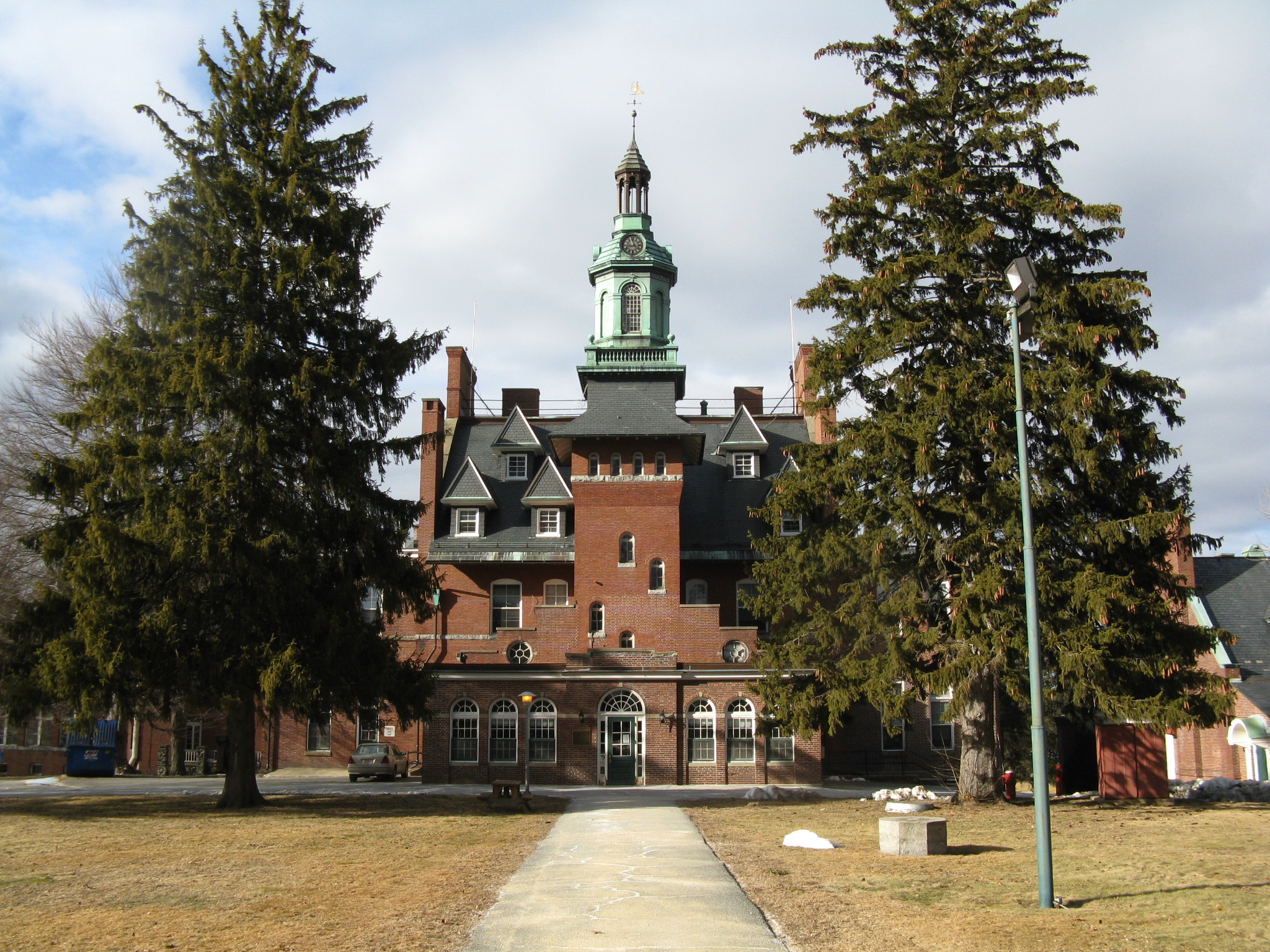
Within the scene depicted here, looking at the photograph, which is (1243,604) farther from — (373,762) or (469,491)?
(373,762)

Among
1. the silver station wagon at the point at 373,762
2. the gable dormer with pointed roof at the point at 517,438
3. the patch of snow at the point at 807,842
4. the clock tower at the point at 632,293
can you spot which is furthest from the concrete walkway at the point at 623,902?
the clock tower at the point at 632,293

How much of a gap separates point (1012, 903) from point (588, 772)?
24.0 m

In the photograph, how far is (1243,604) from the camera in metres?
37.0

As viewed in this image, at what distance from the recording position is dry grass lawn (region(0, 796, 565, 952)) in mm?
9695

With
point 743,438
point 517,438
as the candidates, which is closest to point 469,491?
point 517,438

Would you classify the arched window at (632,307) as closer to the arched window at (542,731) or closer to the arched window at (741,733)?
the arched window at (542,731)

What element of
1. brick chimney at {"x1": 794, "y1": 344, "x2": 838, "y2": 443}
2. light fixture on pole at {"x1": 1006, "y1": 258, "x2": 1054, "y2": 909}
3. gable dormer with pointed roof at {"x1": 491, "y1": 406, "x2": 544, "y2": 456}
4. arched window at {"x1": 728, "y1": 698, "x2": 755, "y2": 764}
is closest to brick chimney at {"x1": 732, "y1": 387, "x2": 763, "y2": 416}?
brick chimney at {"x1": 794, "y1": 344, "x2": 838, "y2": 443}

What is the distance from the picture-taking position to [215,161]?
24.4 meters

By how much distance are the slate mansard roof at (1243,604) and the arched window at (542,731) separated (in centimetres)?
2065

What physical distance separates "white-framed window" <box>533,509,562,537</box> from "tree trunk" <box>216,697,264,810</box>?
1797cm

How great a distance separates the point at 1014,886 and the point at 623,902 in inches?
182

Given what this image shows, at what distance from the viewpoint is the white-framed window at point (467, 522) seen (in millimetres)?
41469

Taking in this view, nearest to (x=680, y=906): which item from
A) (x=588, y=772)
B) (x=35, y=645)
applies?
(x=35, y=645)

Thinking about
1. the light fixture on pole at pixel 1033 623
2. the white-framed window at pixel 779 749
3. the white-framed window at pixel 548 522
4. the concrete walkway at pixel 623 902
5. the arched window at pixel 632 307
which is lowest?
the white-framed window at pixel 779 749
